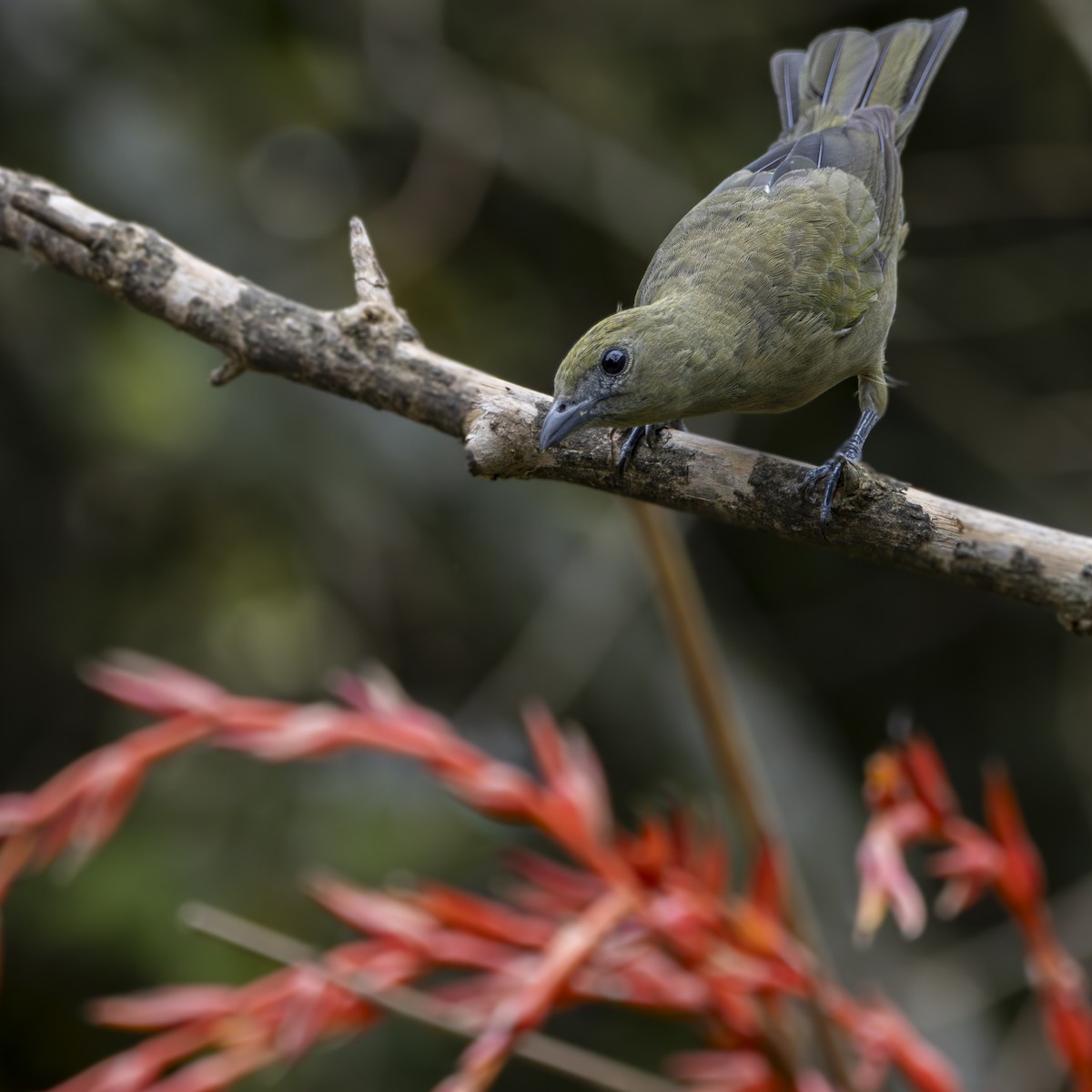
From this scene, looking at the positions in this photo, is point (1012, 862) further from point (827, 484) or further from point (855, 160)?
point (855, 160)

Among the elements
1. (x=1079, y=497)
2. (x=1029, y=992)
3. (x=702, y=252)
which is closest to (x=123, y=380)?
(x=702, y=252)

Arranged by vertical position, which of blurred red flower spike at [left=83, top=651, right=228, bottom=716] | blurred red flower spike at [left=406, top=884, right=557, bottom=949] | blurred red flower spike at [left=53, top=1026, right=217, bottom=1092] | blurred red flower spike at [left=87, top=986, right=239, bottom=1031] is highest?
blurred red flower spike at [left=83, top=651, right=228, bottom=716]

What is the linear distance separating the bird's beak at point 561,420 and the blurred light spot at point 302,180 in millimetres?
2881

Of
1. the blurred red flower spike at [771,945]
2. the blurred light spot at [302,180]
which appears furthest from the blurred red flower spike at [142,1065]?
the blurred light spot at [302,180]

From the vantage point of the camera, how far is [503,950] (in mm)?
1840

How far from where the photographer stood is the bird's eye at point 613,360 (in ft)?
6.80

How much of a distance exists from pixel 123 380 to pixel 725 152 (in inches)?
102

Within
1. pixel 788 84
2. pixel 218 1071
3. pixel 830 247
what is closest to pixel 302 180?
pixel 788 84

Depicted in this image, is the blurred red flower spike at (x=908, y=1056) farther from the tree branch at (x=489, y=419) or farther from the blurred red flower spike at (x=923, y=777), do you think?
the tree branch at (x=489, y=419)

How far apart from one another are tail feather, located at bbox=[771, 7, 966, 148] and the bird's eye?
1.01 metres

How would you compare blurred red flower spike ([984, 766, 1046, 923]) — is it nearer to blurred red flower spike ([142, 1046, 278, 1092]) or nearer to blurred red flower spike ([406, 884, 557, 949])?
blurred red flower spike ([406, 884, 557, 949])

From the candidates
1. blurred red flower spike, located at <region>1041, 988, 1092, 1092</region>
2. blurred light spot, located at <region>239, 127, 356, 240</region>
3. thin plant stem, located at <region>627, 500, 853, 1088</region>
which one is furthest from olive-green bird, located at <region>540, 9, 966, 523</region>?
blurred light spot, located at <region>239, 127, 356, 240</region>

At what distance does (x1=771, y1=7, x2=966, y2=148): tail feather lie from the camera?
2.87 m

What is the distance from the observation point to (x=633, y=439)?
6.34 feet
